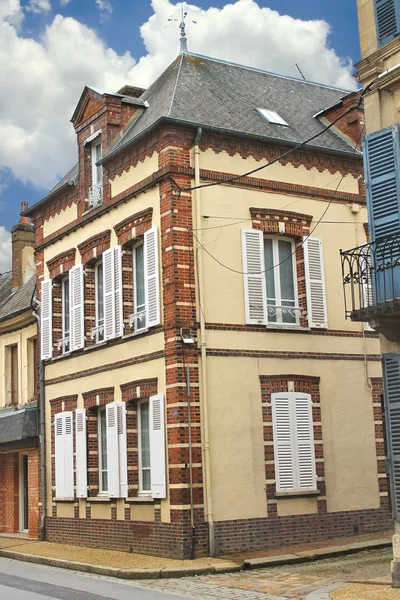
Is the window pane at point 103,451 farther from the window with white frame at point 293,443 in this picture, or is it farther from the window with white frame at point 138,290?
the window with white frame at point 293,443

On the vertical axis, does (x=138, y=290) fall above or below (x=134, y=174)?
below


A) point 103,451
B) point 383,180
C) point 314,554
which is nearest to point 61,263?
point 103,451

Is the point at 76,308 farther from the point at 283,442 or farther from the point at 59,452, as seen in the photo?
the point at 283,442

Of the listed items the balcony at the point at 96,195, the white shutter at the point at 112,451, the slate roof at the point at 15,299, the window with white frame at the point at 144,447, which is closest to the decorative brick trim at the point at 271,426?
the window with white frame at the point at 144,447

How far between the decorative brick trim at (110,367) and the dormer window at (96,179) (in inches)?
148

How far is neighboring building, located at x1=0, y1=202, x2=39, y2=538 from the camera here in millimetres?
21594

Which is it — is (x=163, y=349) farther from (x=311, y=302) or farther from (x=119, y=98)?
(x=119, y=98)

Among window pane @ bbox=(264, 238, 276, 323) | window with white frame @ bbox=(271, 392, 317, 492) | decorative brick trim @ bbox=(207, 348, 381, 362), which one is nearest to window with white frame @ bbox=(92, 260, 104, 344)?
decorative brick trim @ bbox=(207, 348, 381, 362)

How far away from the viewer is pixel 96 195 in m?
19.5

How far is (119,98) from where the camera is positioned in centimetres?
1931

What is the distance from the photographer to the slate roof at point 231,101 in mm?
17359

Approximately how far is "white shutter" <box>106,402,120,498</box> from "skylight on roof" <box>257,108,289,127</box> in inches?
277

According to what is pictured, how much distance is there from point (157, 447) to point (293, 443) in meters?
2.74

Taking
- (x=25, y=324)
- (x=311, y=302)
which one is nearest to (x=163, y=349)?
(x=311, y=302)
